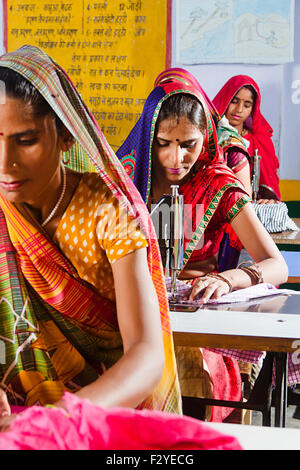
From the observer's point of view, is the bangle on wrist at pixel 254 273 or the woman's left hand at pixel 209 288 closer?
the woman's left hand at pixel 209 288

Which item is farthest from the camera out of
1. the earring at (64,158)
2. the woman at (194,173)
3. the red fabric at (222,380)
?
the woman at (194,173)

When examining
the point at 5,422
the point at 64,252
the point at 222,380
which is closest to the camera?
the point at 5,422

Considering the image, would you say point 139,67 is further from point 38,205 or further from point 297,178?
point 38,205

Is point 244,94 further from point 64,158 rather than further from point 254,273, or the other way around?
point 64,158

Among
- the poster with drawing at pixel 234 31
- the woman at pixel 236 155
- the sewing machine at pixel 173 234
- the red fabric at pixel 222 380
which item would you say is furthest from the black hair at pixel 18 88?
the poster with drawing at pixel 234 31

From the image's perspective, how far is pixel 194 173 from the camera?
2.50 metres

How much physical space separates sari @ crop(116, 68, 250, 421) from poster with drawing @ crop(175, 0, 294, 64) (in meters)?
2.87

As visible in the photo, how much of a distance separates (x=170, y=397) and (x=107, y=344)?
6.8 inches

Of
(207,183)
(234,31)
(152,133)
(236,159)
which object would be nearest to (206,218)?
(207,183)

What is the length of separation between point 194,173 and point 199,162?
5cm

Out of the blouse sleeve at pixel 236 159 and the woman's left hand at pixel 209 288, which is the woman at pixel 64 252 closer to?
the woman's left hand at pixel 209 288

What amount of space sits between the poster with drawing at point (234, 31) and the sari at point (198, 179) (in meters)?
2.87

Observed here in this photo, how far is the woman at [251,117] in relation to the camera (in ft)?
16.8

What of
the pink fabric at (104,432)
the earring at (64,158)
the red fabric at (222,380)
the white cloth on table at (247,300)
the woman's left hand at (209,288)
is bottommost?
the red fabric at (222,380)
